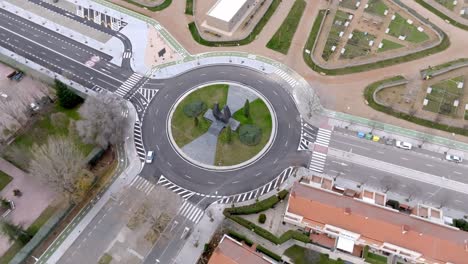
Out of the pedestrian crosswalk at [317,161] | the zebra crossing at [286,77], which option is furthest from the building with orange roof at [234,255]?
the zebra crossing at [286,77]

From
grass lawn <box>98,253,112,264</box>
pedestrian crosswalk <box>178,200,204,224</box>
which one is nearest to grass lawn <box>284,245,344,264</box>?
pedestrian crosswalk <box>178,200,204,224</box>

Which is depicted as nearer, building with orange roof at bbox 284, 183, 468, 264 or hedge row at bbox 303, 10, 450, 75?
building with orange roof at bbox 284, 183, 468, 264

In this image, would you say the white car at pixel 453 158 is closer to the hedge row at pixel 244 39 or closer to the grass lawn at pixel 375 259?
the grass lawn at pixel 375 259

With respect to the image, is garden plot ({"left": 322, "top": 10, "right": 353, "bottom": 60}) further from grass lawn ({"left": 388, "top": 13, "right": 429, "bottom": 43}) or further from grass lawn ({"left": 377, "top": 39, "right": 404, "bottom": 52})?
grass lawn ({"left": 388, "top": 13, "right": 429, "bottom": 43})

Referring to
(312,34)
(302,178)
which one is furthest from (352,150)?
(312,34)

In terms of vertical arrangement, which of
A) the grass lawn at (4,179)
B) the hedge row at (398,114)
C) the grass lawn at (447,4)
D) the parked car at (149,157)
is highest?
the grass lawn at (447,4)

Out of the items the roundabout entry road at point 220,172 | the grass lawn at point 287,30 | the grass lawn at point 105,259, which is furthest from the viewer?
the grass lawn at point 287,30
